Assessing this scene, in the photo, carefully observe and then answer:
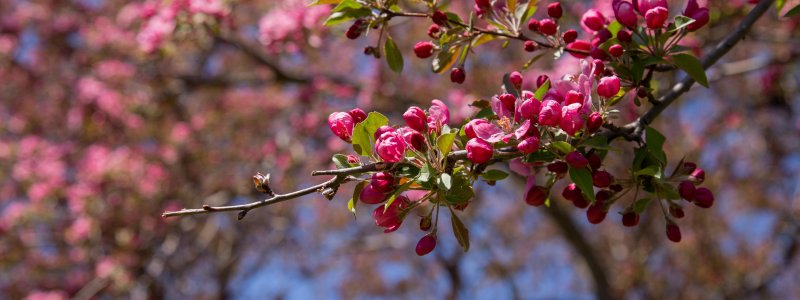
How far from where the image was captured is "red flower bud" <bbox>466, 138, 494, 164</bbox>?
4.18ft

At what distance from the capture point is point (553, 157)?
141 centimetres

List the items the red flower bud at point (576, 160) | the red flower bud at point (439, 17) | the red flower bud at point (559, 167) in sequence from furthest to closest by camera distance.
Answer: the red flower bud at point (439, 17), the red flower bud at point (559, 167), the red flower bud at point (576, 160)

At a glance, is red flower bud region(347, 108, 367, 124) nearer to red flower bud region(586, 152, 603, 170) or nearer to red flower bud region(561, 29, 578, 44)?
red flower bud region(586, 152, 603, 170)

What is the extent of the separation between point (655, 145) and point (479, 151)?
0.49 metres

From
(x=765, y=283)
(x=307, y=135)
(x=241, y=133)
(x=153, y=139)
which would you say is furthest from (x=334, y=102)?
(x=765, y=283)

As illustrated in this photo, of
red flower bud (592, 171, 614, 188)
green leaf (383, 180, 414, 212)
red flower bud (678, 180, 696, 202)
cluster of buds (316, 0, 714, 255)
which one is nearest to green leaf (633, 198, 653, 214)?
cluster of buds (316, 0, 714, 255)

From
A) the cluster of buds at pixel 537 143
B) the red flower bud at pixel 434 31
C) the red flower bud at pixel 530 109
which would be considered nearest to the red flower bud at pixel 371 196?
the cluster of buds at pixel 537 143

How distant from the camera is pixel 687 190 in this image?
1.50m

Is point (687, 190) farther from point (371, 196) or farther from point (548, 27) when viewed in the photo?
point (371, 196)

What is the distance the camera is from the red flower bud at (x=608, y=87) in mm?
1445

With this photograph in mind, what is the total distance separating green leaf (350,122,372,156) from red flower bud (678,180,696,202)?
0.74m

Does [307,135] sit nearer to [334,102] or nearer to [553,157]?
[334,102]

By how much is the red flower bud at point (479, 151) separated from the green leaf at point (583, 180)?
0.70 feet

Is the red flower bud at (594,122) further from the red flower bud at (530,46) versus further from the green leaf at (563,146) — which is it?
the red flower bud at (530,46)
